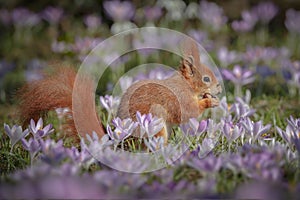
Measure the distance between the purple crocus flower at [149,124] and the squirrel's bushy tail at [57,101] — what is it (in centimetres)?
25

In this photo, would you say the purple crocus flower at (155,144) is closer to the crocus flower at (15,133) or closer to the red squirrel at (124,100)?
the red squirrel at (124,100)

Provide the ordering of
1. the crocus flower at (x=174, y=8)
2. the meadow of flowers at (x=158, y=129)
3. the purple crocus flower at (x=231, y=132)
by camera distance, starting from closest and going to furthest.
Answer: the meadow of flowers at (x=158, y=129), the purple crocus flower at (x=231, y=132), the crocus flower at (x=174, y=8)

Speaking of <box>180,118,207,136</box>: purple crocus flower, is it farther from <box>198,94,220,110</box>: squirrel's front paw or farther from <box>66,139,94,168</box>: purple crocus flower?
<box>66,139,94,168</box>: purple crocus flower

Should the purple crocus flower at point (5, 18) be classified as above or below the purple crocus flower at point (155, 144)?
above

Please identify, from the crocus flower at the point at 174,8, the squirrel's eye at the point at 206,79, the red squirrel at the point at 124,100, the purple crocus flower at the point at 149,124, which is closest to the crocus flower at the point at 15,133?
the red squirrel at the point at 124,100

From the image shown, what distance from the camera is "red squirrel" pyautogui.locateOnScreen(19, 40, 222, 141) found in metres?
2.29

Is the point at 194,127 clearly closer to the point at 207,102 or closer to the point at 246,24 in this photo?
the point at 207,102

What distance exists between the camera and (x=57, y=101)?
7.62 feet

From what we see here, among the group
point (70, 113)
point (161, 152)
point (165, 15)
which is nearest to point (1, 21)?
point (165, 15)

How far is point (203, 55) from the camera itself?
10.1 feet

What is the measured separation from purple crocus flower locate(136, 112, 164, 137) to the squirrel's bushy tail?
25cm

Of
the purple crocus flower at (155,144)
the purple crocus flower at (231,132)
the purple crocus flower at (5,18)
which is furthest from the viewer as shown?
the purple crocus flower at (5,18)

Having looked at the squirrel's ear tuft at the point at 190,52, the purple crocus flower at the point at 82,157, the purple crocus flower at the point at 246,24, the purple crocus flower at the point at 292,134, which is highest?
the purple crocus flower at the point at 246,24

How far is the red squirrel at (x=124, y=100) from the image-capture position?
229 centimetres
